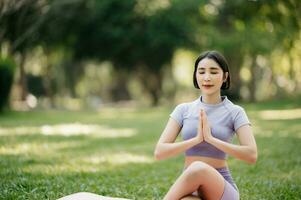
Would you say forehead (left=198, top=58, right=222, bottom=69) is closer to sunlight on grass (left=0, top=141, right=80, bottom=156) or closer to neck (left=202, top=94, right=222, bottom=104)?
neck (left=202, top=94, right=222, bottom=104)

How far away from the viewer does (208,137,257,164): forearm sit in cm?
481

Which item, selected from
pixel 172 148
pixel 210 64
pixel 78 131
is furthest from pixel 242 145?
pixel 78 131

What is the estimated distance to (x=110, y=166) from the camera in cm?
1042

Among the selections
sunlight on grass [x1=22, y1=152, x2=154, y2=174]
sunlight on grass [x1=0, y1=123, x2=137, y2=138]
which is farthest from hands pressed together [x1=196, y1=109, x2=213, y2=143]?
sunlight on grass [x1=0, y1=123, x2=137, y2=138]

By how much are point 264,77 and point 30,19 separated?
31.1m

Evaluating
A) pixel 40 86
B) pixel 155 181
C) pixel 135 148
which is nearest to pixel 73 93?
pixel 40 86

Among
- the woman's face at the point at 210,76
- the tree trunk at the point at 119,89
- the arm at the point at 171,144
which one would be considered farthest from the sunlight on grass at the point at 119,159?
the tree trunk at the point at 119,89

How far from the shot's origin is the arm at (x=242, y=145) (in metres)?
4.82

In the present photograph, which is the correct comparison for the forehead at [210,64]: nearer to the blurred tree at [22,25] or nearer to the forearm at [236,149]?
the forearm at [236,149]

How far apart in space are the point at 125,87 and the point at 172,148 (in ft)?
154

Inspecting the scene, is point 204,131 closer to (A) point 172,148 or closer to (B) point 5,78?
(A) point 172,148

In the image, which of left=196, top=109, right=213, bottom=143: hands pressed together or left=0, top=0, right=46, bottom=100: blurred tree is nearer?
left=196, top=109, right=213, bottom=143: hands pressed together

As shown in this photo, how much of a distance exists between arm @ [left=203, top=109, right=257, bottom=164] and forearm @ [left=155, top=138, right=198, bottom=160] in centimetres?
15

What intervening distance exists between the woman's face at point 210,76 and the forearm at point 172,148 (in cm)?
57
